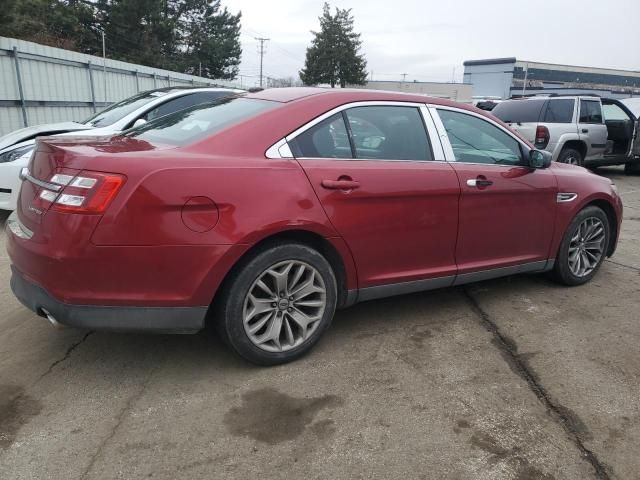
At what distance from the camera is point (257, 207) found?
2.80 m

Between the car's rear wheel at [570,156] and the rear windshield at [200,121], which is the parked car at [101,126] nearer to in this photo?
Answer: the rear windshield at [200,121]

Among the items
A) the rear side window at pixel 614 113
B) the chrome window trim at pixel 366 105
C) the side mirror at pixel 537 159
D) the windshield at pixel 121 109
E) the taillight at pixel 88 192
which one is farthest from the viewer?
the rear side window at pixel 614 113

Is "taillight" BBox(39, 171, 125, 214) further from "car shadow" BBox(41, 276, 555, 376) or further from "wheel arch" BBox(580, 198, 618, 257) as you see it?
"wheel arch" BBox(580, 198, 618, 257)

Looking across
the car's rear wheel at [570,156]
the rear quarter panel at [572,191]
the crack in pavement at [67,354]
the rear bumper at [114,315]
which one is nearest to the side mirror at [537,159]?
the rear quarter panel at [572,191]

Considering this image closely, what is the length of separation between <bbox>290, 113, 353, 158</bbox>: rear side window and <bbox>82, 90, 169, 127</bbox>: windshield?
4330 millimetres

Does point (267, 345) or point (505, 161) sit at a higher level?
point (505, 161)

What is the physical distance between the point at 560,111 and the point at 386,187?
9.03 meters

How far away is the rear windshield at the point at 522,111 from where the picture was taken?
35.3ft

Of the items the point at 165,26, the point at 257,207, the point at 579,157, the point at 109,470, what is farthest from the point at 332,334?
the point at 165,26

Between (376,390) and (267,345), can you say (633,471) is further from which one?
(267,345)

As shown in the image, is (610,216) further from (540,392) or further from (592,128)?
(592,128)

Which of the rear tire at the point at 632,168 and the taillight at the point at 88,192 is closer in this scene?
the taillight at the point at 88,192

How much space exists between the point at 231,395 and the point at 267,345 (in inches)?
14.2

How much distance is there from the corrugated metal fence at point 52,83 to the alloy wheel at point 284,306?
9.90 meters
